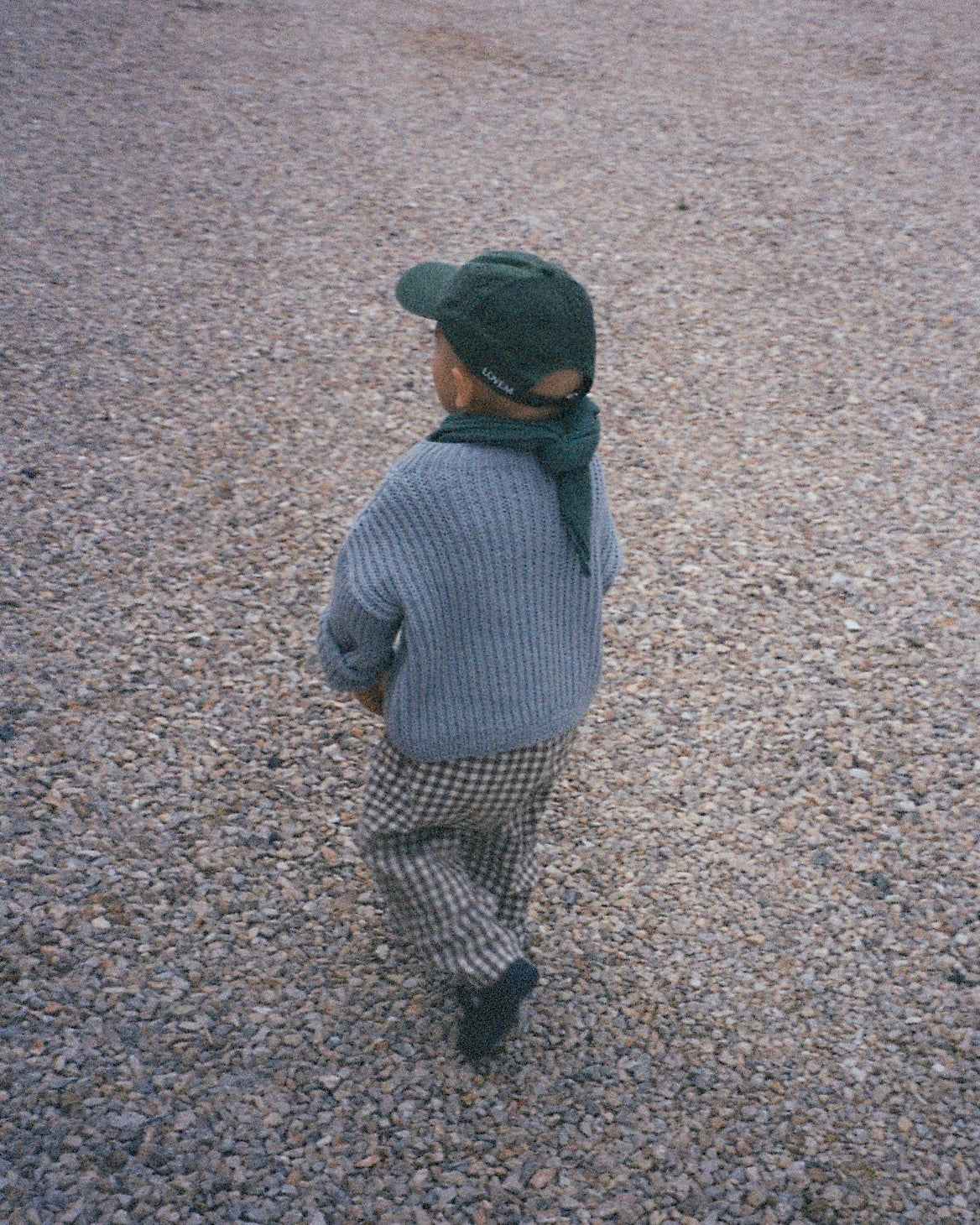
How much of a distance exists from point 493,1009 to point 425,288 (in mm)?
1481

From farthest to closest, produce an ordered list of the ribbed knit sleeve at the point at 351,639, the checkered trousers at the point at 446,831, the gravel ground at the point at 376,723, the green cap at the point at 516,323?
the gravel ground at the point at 376,723, the checkered trousers at the point at 446,831, the ribbed knit sleeve at the point at 351,639, the green cap at the point at 516,323

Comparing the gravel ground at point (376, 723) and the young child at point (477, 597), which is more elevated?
the young child at point (477, 597)

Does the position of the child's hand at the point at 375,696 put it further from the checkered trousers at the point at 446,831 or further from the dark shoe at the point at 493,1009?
the dark shoe at the point at 493,1009

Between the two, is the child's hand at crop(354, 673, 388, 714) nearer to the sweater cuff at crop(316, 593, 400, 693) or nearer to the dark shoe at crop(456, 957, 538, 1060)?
the sweater cuff at crop(316, 593, 400, 693)

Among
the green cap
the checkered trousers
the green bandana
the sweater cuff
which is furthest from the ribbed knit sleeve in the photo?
the green cap

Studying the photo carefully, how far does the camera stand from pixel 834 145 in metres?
7.26

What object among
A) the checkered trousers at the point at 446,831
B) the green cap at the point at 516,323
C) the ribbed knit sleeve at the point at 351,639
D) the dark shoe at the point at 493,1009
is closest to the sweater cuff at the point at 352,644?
the ribbed knit sleeve at the point at 351,639

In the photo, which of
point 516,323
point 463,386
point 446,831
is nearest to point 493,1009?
point 446,831

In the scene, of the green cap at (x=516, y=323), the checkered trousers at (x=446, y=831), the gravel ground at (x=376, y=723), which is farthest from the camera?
the gravel ground at (x=376, y=723)

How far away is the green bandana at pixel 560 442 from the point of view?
2.21m

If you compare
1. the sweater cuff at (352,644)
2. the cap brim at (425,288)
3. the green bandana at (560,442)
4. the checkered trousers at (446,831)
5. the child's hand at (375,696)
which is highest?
the cap brim at (425,288)

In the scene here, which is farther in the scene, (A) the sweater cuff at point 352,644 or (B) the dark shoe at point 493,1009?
(B) the dark shoe at point 493,1009

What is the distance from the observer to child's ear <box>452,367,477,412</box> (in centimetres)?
222

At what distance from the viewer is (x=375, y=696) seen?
2.50m
